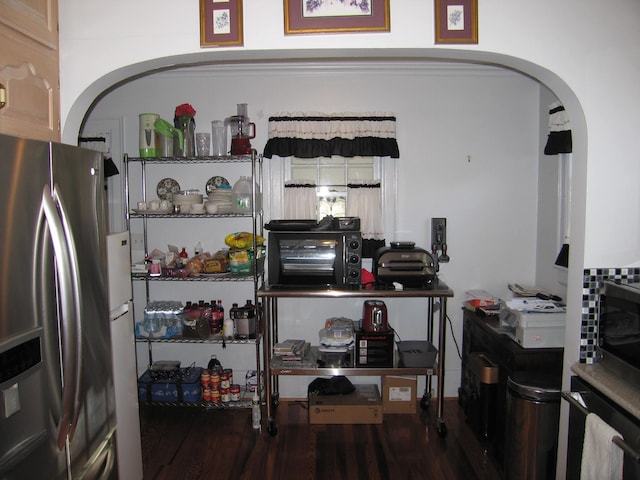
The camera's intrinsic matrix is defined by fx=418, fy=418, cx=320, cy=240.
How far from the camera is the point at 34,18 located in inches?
66.4

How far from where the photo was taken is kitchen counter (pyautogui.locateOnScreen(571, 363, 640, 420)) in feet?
4.87

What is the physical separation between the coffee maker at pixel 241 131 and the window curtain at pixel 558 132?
2.03m

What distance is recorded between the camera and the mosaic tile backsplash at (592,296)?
1914 millimetres

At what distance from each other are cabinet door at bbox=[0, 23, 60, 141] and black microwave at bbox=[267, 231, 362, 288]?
1355 mm

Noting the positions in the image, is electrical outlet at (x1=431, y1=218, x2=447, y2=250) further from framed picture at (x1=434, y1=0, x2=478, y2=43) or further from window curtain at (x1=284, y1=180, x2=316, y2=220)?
framed picture at (x1=434, y1=0, x2=478, y2=43)

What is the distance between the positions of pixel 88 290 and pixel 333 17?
1.53m

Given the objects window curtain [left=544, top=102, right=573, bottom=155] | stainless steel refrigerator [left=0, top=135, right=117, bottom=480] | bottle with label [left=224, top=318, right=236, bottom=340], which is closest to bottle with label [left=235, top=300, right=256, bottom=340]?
bottle with label [left=224, top=318, right=236, bottom=340]

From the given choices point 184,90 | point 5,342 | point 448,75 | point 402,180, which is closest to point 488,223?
point 402,180

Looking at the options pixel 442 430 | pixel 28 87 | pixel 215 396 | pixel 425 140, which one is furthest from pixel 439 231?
pixel 28 87

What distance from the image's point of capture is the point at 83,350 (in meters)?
1.58

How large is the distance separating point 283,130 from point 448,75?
1298 mm

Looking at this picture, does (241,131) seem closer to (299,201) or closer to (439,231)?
(299,201)

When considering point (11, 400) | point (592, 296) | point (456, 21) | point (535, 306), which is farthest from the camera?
point (535, 306)

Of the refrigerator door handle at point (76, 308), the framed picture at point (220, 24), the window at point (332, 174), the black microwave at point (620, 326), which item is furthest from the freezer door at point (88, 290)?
the black microwave at point (620, 326)
